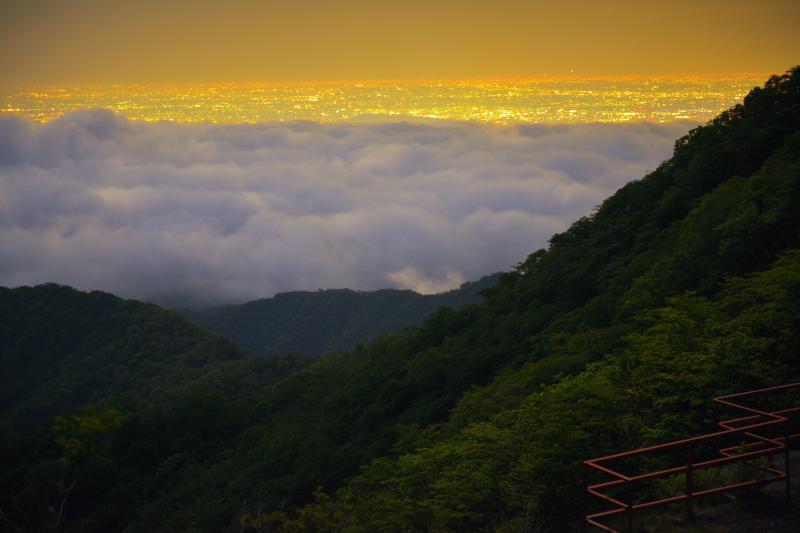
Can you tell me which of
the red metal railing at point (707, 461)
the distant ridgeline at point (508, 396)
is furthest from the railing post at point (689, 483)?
the distant ridgeline at point (508, 396)

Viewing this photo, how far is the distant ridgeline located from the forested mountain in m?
43.1

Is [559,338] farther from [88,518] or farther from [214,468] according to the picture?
[88,518]

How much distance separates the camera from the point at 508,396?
31562 mm

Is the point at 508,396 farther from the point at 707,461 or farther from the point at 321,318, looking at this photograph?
the point at 321,318

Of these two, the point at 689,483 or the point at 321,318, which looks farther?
the point at 321,318

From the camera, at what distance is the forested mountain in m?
136

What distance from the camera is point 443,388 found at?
1813 inches

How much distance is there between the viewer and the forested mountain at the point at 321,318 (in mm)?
135750

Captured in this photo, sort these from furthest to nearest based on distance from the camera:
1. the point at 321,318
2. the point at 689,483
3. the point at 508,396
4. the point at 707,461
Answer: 1. the point at 321,318
2. the point at 508,396
3. the point at 707,461
4. the point at 689,483

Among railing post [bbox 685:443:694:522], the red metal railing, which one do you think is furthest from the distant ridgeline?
railing post [bbox 685:443:694:522]

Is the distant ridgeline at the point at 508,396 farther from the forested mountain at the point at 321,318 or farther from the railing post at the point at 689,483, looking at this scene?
the forested mountain at the point at 321,318

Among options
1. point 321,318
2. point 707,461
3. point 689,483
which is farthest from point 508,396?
point 321,318

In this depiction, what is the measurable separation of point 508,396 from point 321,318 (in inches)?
4726

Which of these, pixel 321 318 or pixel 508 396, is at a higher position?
pixel 508 396
